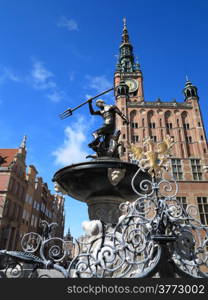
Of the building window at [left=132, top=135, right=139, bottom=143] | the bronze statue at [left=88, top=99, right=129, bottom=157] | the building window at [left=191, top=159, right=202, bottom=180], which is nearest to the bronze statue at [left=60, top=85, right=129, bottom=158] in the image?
the bronze statue at [left=88, top=99, right=129, bottom=157]

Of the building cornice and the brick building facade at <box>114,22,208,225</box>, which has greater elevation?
the building cornice

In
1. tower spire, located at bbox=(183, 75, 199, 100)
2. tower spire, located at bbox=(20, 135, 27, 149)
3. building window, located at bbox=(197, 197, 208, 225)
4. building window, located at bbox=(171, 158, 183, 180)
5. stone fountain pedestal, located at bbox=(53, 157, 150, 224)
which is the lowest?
stone fountain pedestal, located at bbox=(53, 157, 150, 224)

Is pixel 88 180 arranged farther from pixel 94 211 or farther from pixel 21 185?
pixel 21 185

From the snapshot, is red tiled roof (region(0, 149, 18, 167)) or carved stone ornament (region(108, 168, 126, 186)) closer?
carved stone ornament (region(108, 168, 126, 186))

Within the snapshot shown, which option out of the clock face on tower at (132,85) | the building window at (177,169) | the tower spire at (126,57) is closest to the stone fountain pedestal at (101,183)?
the building window at (177,169)

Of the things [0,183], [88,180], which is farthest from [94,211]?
[0,183]

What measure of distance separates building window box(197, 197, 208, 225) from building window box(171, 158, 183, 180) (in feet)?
9.68

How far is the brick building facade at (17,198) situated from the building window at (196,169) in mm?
19080

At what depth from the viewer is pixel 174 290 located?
7.05ft

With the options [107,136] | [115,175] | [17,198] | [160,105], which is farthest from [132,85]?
[115,175]

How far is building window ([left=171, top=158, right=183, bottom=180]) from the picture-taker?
22609 mm

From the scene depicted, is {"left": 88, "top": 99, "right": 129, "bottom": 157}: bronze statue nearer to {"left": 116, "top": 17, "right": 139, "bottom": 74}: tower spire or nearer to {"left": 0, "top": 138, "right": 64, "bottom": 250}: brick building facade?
{"left": 0, "top": 138, "right": 64, "bottom": 250}: brick building facade

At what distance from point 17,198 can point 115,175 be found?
872 inches

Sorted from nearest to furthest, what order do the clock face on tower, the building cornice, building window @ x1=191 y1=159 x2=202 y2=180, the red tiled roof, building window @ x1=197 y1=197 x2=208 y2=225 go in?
building window @ x1=197 y1=197 x2=208 y2=225, building window @ x1=191 y1=159 x2=202 y2=180, the red tiled roof, the building cornice, the clock face on tower
